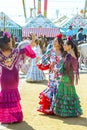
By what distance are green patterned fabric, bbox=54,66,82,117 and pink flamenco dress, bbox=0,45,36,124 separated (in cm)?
78

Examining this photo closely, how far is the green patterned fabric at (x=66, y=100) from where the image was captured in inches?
275

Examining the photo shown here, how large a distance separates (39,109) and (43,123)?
76cm

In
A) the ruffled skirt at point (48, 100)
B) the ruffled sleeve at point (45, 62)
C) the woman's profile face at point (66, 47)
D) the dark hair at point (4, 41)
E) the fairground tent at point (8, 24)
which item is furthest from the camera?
the fairground tent at point (8, 24)

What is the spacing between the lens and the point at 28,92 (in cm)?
1008

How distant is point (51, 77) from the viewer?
7.26 metres

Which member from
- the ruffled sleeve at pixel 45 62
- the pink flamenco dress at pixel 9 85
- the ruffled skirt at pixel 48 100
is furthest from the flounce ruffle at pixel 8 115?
the ruffled sleeve at pixel 45 62

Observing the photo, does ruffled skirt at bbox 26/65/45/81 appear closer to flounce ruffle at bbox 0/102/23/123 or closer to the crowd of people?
the crowd of people

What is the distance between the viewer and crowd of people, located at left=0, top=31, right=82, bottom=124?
6539mm

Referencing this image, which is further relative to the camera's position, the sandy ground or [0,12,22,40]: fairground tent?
[0,12,22,40]: fairground tent

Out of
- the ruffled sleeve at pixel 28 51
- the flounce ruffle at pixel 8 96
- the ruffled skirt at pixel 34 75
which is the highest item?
the ruffled sleeve at pixel 28 51

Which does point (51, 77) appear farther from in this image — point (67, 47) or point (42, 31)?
point (42, 31)

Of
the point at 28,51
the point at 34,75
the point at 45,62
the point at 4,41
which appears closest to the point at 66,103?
the point at 45,62

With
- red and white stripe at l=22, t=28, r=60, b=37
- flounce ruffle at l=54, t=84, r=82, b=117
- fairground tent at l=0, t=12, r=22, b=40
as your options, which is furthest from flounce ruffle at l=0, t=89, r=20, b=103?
red and white stripe at l=22, t=28, r=60, b=37

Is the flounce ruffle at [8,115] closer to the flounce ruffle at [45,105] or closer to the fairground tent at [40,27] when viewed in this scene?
the flounce ruffle at [45,105]
